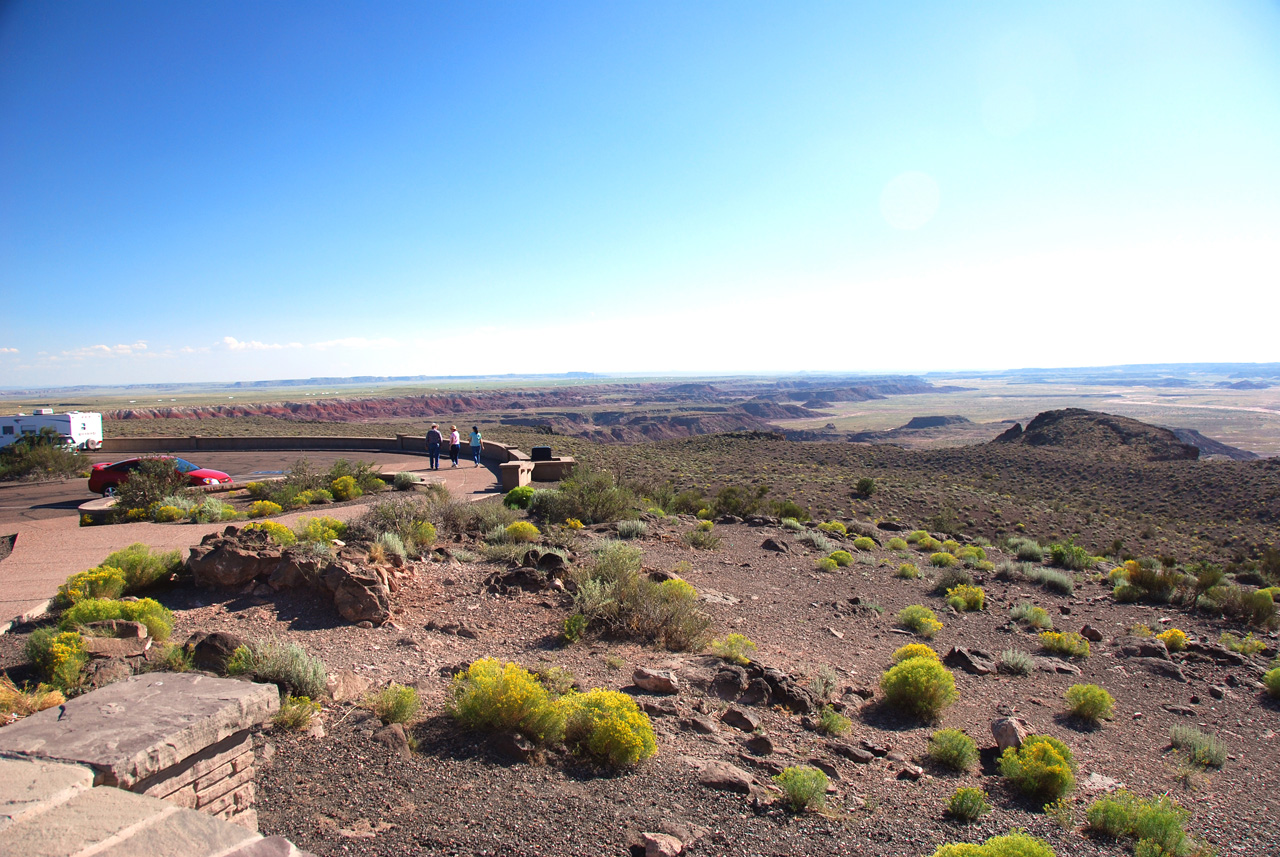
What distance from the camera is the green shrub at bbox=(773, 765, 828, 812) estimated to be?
15.1ft

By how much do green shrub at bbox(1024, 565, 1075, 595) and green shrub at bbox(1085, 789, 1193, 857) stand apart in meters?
9.72

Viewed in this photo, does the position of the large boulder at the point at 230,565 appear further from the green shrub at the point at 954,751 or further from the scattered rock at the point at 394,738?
the green shrub at the point at 954,751

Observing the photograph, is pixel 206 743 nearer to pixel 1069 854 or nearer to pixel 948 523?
pixel 1069 854

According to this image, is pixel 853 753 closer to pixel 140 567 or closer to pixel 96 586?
pixel 96 586

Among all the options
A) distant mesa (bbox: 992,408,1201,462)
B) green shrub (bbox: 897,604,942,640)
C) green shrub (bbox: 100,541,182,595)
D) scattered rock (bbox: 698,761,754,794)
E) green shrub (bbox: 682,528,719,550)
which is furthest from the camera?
distant mesa (bbox: 992,408,1201,462)

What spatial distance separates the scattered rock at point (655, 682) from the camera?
648cm

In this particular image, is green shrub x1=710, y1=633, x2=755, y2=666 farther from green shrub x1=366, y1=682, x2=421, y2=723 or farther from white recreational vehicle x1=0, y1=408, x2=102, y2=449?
white recreational vehicle x1=0, y1=408, x2=102, y2=449

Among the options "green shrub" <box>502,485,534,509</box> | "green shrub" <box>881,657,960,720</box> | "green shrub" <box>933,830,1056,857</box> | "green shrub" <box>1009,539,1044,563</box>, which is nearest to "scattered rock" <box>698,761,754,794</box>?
"green shrub" <box>933,830,1056,857</box>

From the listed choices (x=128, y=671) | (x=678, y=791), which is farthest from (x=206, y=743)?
(x=678, y=791)

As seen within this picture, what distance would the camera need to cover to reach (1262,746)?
7039 mm

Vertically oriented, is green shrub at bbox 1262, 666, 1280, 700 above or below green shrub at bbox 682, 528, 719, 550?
below

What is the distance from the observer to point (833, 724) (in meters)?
6.23

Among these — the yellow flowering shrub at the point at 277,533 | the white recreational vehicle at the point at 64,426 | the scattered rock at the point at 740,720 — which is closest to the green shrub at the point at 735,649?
the scattered rock at the point at 740,720

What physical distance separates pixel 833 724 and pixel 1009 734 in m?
1.60
